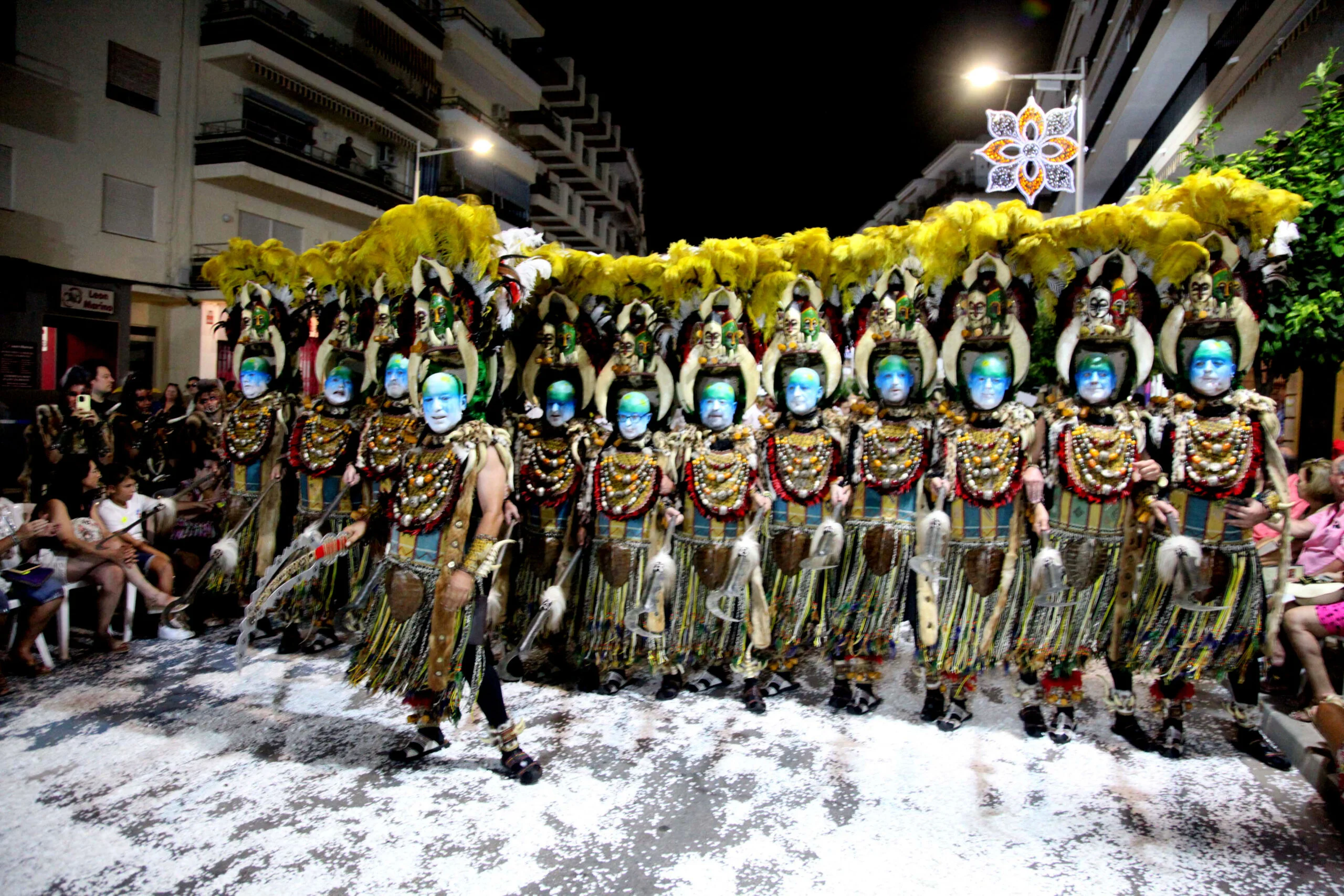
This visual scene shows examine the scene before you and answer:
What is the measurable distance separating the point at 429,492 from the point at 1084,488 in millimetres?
2772

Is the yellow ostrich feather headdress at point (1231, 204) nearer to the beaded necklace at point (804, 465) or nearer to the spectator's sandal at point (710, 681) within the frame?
the beaded necklace at point (804, 465)

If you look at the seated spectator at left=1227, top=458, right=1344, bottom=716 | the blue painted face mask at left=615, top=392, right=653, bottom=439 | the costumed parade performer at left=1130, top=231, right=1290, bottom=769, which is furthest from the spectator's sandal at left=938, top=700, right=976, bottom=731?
the blue painted face mask at left=615, top=392, right=653, bottom=439

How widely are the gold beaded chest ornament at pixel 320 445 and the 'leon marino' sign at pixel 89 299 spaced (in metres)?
8.49

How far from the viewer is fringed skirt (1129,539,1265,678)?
3283mm

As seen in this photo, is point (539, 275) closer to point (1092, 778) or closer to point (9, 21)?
point (1092, 778)

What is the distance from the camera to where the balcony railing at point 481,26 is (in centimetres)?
2066

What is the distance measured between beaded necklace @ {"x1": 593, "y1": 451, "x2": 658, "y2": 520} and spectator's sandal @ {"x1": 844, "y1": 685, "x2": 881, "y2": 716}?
1391mm

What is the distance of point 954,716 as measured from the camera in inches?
143

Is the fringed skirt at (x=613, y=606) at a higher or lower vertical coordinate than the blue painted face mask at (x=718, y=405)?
lower

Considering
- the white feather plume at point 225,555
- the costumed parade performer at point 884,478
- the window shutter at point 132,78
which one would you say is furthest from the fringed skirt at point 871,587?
the window shutter at point 132,78

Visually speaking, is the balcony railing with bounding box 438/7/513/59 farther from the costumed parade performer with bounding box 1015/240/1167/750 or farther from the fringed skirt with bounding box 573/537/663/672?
the costumed parade performer with bounding box 1015/240/1167/750

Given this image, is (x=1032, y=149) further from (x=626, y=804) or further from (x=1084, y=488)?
(x=626, y=804)

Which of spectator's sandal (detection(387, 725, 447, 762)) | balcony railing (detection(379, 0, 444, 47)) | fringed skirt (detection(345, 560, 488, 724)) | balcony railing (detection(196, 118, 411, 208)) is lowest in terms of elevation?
spectator's sandal (detection(387, 725, 447, 762))

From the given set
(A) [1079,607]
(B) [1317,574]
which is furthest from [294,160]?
(B) [1317,574]
